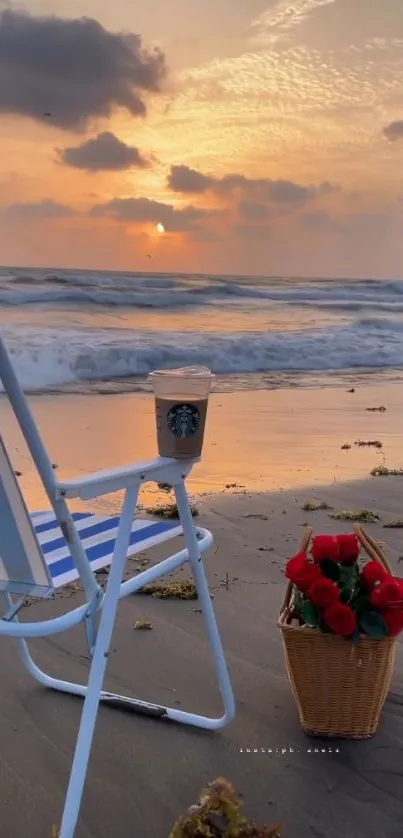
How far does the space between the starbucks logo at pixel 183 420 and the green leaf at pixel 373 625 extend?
2.78 ft

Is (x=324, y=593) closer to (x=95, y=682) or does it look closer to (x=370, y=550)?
(x=370, y=550)

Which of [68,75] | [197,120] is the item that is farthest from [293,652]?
[68,75]

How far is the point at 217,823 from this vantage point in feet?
7.29

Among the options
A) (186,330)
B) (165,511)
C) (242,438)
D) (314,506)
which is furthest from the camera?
(186,330)

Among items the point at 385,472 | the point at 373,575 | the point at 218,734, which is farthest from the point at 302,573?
the point at 385,472

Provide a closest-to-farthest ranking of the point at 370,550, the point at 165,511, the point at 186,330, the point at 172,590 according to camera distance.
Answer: the point at 370,550 < the point at 172,590 < the point at 165,511 < the point at 186,330

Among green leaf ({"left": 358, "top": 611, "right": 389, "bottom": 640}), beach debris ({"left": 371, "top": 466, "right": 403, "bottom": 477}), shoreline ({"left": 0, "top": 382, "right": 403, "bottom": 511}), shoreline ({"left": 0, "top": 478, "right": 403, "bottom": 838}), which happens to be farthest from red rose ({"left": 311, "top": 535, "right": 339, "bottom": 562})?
beach debris ({"left": 371, "top": 466, "right": 403, "bottom": 477})

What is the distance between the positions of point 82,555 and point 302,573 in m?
0.82

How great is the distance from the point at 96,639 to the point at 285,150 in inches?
849

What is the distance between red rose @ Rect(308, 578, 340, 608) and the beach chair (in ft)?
1.03

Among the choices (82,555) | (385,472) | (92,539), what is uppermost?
(82,555)

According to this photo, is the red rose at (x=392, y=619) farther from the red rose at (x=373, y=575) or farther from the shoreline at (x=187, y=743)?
the shoreline at (x=187, y=743)

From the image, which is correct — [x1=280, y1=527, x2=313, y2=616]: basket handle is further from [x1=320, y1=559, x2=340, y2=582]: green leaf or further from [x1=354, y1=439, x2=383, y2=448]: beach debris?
[x1=354, y1=439, x2=383, y2=448]: beach debris

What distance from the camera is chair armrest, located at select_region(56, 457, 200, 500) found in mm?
2107
